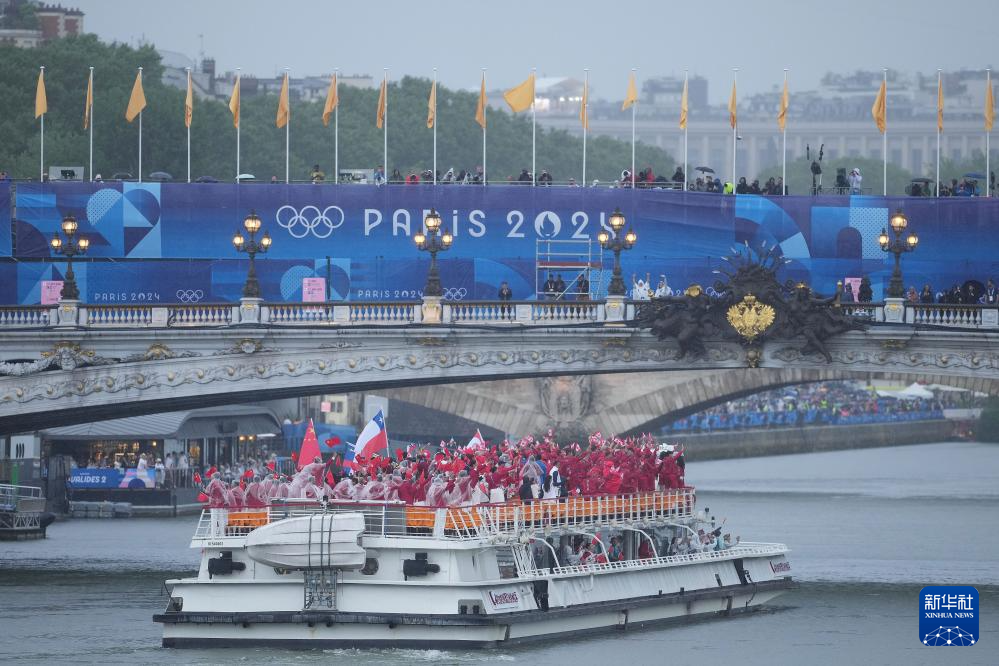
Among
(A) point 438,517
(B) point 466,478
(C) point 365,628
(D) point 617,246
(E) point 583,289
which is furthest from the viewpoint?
(E) point 583,289

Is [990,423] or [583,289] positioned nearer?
[583,289]

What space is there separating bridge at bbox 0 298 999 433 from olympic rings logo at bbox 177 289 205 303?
8576 mm

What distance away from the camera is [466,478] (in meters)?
49.0

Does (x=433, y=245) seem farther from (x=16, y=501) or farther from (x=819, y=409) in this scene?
(x=819, y=409)

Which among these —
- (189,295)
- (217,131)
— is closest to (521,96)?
(189,295)

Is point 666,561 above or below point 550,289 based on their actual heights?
below

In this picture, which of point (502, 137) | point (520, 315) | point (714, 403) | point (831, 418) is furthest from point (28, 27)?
point (520, 315)

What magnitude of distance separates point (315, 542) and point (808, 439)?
257ft

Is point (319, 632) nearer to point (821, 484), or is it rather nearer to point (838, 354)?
point (838, 354)

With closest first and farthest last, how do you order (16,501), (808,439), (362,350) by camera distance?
(362,350) < (16,501) < (808,439)

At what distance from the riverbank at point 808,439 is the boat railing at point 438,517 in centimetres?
6147

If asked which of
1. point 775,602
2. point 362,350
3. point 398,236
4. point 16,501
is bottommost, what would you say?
point 775,602

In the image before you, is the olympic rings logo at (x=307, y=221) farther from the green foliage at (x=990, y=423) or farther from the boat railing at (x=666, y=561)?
the green foliage at (x=990, y=423)

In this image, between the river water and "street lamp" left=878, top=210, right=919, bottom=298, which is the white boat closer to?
the river water
